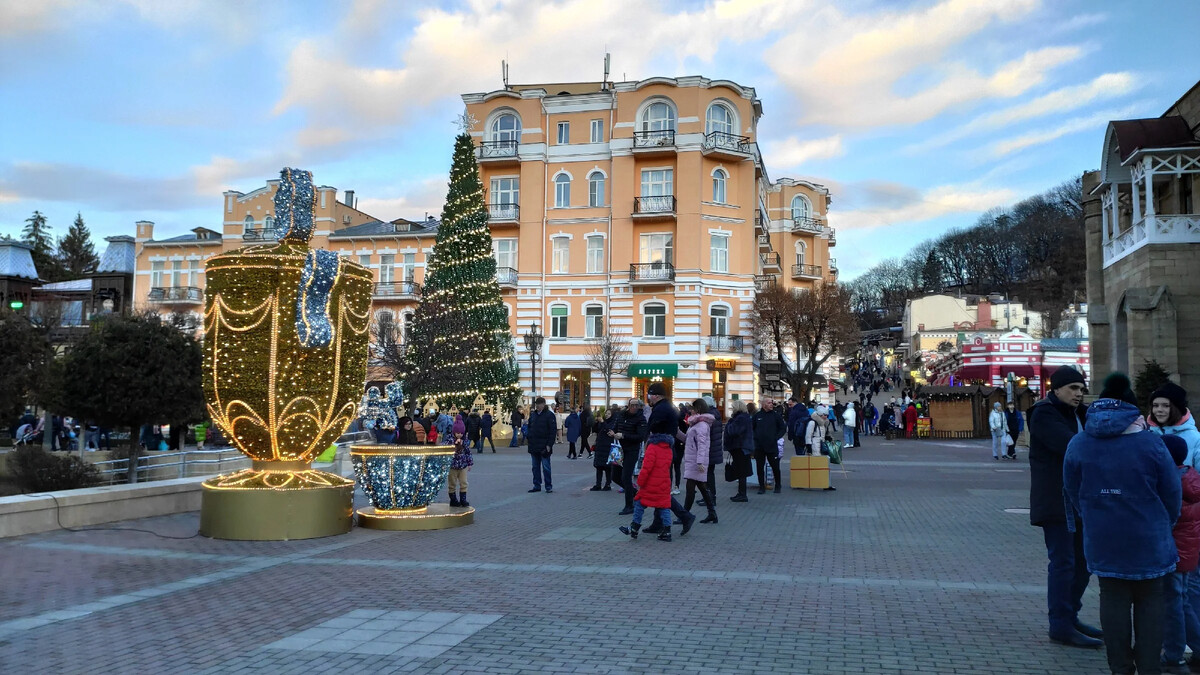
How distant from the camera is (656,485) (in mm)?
10609

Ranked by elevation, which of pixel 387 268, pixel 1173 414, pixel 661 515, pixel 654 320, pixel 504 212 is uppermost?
pixel 504 212

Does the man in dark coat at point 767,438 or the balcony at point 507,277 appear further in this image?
the balcony at point 507,277

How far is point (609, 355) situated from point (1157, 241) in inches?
907

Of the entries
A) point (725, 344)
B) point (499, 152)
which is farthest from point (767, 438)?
point (499, 152)

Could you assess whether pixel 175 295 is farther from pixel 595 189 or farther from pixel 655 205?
pixel 655 205

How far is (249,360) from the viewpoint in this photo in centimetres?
1055

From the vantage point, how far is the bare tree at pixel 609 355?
136ft

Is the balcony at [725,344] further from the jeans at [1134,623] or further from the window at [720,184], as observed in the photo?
the jeans at [1134,623]

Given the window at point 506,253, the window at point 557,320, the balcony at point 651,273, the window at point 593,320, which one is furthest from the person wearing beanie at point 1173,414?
the window at point 506,253

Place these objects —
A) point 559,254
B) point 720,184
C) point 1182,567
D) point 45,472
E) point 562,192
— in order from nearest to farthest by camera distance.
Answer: point 1182,567 < point 45,472 < point 720,184 < point 559,254 < point 562,192

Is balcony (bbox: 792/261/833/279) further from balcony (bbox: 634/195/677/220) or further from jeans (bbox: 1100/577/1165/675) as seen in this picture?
jeans (bbox: 1100/577/1165/675)

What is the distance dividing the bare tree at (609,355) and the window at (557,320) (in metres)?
1.89

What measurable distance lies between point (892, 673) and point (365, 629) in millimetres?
3566

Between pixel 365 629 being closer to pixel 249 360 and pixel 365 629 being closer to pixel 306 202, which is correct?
pixel 249 360
